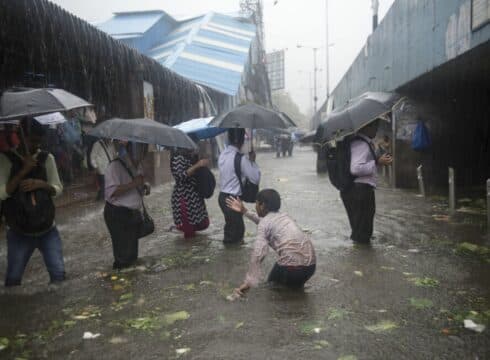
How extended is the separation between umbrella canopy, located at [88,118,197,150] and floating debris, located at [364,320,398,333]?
264cm

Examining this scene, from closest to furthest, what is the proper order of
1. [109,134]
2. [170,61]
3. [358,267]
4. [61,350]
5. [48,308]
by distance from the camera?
[61,350] < [48,308] < [109,134] < [358,267] < [170,61]

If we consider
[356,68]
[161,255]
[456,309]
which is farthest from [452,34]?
[356,68]

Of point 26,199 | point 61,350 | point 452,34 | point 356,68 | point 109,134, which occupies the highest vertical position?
point 356,68

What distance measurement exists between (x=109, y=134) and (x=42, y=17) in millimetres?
4135

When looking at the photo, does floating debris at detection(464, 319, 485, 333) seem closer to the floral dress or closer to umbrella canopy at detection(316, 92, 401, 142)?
umbrella canopy at detection(316, 92, 401, 142)

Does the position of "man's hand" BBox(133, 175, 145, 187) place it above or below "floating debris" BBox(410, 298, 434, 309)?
above

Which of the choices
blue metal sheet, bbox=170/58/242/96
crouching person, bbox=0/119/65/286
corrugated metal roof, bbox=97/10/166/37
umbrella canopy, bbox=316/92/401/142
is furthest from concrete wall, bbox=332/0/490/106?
corrugated metal roof, bbox=97/10/166/37

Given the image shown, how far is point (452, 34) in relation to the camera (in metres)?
7.77

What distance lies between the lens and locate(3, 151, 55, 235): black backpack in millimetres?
4348

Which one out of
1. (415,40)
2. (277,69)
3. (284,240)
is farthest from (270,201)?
(277,69)

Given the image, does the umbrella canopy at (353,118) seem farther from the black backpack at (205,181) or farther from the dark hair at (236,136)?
the black backpack at (205,181)

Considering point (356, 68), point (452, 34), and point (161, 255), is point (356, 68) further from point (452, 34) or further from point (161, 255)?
point (161, 255)

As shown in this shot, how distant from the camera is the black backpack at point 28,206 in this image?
4.35m

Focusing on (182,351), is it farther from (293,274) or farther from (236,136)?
(236,136)
